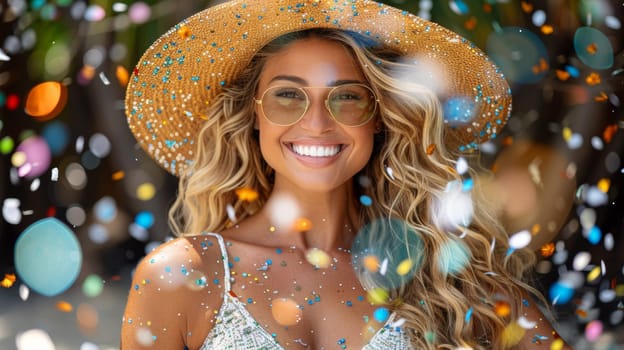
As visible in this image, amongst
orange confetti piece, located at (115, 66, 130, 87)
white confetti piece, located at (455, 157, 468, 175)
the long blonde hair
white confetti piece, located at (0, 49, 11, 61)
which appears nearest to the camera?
the long blonde hair

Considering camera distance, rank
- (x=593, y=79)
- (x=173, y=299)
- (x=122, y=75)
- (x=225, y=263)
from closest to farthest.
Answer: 1. (x=173, y=299)
2. (x=225, y=263)
3. (x=593, y=79)
4. (x=122, y=75)

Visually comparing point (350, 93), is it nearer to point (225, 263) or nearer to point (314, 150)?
point (314, 150)

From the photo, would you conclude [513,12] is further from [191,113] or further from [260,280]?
[260,280]

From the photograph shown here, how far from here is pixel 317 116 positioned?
235cm

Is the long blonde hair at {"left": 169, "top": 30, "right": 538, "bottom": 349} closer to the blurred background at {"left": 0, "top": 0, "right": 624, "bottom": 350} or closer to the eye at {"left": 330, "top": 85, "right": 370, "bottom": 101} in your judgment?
the eye at {"left": 330, "top": 85, "right": 370, "bottom": 101}

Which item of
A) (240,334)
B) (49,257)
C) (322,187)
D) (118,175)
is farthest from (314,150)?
(49,257)

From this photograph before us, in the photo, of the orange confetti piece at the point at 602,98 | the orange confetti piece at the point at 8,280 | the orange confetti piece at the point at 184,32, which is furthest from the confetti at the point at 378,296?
the orange confetti piece at the point at 8,280

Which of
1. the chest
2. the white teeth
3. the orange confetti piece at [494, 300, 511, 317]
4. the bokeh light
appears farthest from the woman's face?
the bokeh light

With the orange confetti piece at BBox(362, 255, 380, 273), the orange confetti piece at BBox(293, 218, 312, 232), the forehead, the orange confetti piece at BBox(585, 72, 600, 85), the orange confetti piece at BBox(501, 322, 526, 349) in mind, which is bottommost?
the orange confetti piece at BBox(585, 72, 600, 85)

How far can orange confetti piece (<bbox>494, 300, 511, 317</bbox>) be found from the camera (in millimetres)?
2529

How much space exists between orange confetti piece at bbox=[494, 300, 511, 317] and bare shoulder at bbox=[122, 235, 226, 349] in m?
0.76

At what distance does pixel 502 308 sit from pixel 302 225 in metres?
0.59

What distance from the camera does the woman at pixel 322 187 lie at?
235 cm

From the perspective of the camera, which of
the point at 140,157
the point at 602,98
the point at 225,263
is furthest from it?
the point at 140,157
